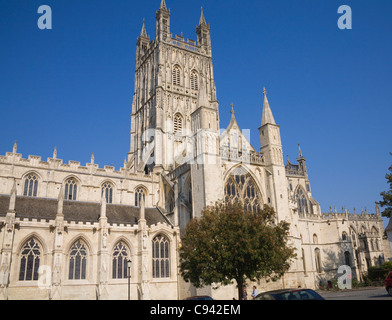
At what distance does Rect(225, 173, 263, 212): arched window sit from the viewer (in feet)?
108

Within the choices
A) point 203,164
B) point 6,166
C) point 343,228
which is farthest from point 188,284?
point 343,228

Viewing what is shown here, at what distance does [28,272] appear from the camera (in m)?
23.7

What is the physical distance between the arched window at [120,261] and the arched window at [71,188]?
12231 millimetres

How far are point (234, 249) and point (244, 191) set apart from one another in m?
12.9

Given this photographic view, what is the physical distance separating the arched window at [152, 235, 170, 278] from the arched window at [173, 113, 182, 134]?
74.6ft

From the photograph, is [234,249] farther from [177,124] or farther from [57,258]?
[177,124]

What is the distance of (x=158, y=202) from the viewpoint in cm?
3938

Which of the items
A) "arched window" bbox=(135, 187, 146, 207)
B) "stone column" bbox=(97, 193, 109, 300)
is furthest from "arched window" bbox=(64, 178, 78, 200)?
"stone column" bbox=(97, 193, 109, 300)

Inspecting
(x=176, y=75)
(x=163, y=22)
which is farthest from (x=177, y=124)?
(x=163, y=22)

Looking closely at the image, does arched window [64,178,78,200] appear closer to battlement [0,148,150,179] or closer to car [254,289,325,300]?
battlement [0,148,150,179]

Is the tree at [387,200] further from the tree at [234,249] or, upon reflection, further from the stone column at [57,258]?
the stone column at [57,258]

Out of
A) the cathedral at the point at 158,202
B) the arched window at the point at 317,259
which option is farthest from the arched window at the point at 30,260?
the arched window at the point at 317,259

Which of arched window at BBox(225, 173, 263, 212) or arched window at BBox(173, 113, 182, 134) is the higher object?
arched window at BBox(173, 113, 182, 134)
